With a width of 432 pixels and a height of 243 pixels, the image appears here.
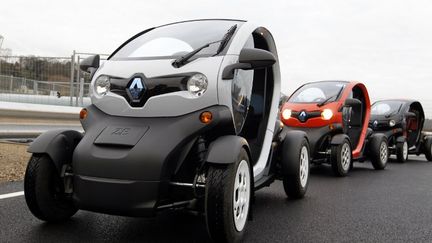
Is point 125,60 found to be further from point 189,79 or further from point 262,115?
point 262,115

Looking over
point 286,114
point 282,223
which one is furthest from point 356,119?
point 282,223

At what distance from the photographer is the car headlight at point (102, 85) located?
130 inches

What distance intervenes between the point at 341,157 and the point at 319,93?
1.17 m

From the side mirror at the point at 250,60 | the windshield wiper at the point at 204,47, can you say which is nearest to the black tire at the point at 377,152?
the windshield wiper at the point at 204,47

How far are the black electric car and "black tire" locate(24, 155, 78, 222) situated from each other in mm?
8191

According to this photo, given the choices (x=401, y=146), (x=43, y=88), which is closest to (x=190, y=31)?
(x=401, y=146)

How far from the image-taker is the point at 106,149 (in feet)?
9.45

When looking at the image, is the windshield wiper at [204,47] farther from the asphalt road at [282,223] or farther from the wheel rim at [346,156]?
the wheel rim at [346,156]

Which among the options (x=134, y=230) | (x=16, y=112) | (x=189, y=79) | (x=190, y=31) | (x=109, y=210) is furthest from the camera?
(x=16, y=112)

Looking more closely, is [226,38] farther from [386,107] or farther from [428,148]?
[428,148]

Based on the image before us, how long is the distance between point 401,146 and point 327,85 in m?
3.62

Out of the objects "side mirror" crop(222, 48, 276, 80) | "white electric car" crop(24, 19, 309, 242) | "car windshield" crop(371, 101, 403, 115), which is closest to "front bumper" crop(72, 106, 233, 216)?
"white electric car" crop(24, 19, 309, 242)

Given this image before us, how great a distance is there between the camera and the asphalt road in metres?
3.16

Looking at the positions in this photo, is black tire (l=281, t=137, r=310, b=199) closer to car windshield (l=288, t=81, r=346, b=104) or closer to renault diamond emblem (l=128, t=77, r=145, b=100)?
renault diamond emblem (l=128, t=77, r=145, b=100)
